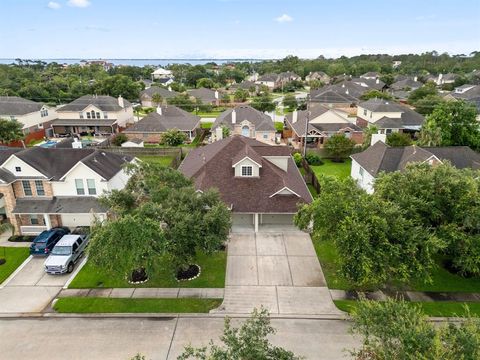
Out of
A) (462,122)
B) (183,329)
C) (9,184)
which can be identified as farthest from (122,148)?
(462,122)

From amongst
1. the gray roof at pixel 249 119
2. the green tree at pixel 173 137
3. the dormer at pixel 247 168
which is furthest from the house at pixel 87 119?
the dormer at pixel 247 168

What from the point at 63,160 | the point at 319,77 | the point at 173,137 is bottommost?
the point at 173,137

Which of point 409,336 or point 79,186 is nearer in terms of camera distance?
point 409,336

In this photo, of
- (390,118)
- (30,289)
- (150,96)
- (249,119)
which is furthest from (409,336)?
(150,96)

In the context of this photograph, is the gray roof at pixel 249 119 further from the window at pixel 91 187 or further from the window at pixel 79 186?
the window at pixel 79 186

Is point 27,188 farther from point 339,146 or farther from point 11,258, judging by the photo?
point 339,146
